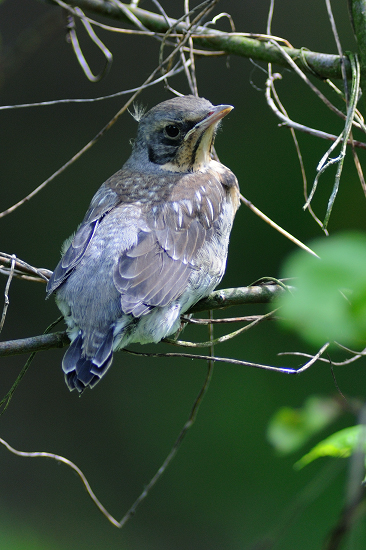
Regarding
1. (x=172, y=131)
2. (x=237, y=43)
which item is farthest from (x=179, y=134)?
(x=237, y=43)

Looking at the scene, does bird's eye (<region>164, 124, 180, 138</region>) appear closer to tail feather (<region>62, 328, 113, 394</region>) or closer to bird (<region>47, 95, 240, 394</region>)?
bird (<region>47, 95, 240, 394</region>)

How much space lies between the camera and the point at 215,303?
2115mm

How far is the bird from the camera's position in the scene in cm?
204

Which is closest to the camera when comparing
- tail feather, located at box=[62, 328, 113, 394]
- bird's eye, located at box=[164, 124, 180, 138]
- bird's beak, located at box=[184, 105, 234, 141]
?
tail feather, located at box=[62, 328, 113, 394]

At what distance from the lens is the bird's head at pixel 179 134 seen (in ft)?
8.44

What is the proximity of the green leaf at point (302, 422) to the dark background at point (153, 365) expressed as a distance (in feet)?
12.4

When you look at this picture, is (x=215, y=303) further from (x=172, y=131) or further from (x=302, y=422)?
(x=302, y=422)

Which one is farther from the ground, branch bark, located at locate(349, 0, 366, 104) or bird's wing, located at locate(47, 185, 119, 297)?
branch bark, located at locate(349, 0, 366, 104)

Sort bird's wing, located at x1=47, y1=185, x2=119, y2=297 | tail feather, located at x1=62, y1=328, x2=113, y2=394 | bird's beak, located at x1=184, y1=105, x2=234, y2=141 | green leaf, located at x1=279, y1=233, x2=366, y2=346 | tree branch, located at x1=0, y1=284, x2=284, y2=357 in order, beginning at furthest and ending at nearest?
bird's beak, located at x1=184, y1=105, x2=234, y2=141 < bird's wing, located at x1=47, y1=185, x2=119, y2=297 < tail feather, located at x1=62, y1=328, x2=113, y2=394 < tree branch, located at x1=0, y1=284, x2=284, y2=357 < green leaf, located at x1=279, y1=233, x2=366, y2=346

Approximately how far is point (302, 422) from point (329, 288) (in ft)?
1.16

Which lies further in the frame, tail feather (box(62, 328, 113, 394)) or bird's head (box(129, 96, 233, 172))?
bird's head (box(129, 96, 233, 172))

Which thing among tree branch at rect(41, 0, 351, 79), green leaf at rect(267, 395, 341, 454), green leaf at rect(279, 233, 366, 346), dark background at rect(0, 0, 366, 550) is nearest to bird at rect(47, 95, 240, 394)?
tree branch at rect(41, 0, 351, 79)

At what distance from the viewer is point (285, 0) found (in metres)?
4.71

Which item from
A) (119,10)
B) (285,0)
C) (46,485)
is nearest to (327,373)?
(46,485)
